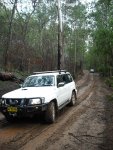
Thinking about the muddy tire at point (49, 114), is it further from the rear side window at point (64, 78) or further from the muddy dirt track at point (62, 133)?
the rear side window at point (64, 78)

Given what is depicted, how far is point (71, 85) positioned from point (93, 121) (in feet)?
13.9

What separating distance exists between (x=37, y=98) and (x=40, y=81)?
217cm

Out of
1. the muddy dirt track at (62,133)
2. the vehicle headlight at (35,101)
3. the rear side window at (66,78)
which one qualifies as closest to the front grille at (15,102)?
the vehicle headlight at (35,101)

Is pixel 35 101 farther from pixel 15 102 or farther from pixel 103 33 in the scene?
pixel 103 33

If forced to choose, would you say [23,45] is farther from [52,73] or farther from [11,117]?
[11,117]

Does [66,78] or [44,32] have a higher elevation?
[44,32]

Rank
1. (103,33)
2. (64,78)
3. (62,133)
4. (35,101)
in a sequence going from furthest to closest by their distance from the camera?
(103,33)
(64,78)
(35,101)
(62,133)

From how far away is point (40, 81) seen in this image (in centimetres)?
1212

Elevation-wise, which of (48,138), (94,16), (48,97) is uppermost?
(94,16)

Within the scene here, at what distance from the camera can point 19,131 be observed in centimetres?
941

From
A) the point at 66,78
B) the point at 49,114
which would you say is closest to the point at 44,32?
the point at 66,78

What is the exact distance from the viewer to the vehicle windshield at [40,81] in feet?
39.2

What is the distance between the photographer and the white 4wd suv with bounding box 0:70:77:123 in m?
9.91

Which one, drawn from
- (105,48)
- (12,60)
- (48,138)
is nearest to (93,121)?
(48,138)
